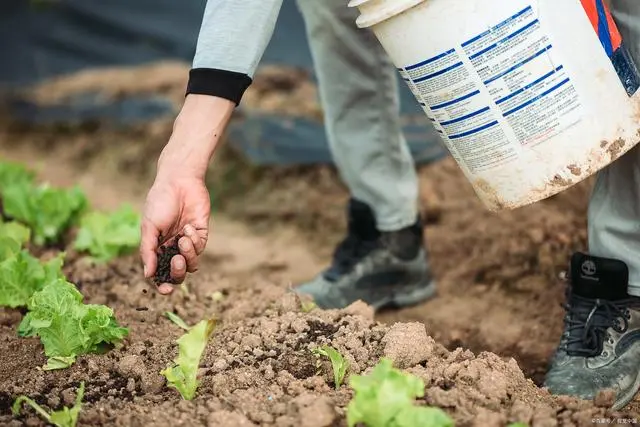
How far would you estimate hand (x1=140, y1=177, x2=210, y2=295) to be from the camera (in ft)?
4.89

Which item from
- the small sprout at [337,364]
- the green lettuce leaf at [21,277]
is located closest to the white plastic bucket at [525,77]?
the small sprout at [337,364]

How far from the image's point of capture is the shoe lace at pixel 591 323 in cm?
173

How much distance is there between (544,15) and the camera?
1.45 metres

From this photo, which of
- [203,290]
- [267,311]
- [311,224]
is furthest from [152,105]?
[267,311]

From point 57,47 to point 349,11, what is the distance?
119 inches

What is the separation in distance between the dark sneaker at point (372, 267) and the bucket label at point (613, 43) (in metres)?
0.92

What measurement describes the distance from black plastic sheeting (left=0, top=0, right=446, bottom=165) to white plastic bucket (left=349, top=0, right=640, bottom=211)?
1795mm

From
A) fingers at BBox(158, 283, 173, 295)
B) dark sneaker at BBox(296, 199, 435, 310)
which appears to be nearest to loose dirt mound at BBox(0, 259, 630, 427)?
fingers at BBox(158, 283, 173, 295)

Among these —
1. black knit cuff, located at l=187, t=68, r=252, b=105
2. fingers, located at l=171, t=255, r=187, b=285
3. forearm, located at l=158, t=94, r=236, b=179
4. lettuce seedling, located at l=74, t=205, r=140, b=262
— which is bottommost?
lettuce seedling, located at l=74, t=205, r=140, b=262

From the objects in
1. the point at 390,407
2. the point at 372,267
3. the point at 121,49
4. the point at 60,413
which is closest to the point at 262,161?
the point at 372,267

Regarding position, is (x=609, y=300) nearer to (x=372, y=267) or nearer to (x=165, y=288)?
(x=372, y=267)

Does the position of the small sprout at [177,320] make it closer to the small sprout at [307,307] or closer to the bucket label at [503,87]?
the small sprout at [307,307]

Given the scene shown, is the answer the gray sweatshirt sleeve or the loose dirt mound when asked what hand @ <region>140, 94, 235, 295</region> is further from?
the loose dirt mound

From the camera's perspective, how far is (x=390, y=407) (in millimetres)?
1240
